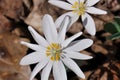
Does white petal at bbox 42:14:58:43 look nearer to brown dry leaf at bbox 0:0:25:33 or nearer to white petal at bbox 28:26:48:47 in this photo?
white petal at bbox 28:26:48:47

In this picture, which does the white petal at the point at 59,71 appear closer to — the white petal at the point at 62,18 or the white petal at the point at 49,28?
the white petal at the point at 49,28

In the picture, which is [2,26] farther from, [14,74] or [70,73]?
[70,73]

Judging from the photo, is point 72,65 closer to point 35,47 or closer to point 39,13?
point 35,47

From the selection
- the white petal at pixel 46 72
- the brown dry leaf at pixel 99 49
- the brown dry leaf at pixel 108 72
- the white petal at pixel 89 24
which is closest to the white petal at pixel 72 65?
the white petal at pixel 46 72

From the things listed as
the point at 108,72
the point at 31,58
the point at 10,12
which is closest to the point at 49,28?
the point at 31,58

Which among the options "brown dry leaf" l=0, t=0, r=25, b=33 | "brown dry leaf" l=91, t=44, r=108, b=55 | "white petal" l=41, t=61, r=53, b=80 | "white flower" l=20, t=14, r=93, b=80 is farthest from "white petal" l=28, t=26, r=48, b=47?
"brown dry leaf" l=0, t=0, r=25, b=33

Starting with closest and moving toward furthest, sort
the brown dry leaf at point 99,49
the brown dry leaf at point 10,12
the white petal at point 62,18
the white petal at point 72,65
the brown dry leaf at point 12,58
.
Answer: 1. the white petal at point 72,65
2. the white petal at point 62,18
3. the brown dry leaf at point 12,58
4. the brown dry leaf at point 99,49
5. the brown dry leaf at point 10,12

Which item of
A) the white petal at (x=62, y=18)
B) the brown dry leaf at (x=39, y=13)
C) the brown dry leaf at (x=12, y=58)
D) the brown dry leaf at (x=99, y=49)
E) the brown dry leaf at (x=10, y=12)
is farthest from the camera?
the brown dry leaf at (x=10, y=12)
